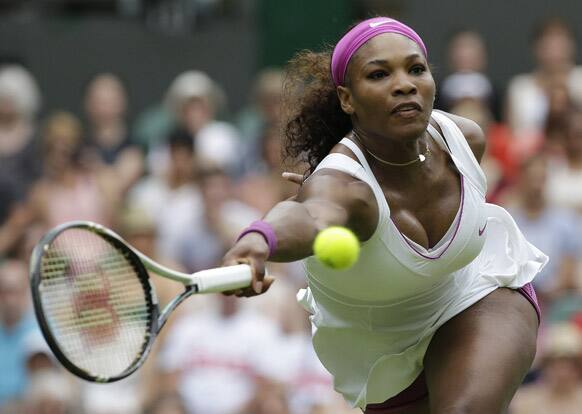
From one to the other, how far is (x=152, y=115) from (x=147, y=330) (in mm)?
6452

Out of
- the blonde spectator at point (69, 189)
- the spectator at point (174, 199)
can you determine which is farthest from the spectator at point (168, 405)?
the blonde spectator at point (69, 189)

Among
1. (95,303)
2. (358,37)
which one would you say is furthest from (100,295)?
(358,37)

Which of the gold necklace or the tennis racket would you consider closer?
the tennis racket

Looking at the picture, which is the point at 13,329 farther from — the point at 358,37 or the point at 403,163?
the point at 358,37

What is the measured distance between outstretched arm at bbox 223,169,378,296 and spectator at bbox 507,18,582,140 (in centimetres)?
497

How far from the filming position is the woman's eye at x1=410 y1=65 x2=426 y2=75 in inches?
187

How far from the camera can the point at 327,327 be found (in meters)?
5.26

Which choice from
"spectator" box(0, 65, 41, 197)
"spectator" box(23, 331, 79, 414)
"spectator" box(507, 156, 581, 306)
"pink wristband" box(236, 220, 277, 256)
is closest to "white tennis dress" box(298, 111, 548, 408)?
"pink wristband" box(236, 220, 277, 256)

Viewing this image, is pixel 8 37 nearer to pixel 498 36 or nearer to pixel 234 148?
pixel 234 148

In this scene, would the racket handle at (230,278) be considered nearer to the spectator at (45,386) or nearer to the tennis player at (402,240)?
the tennis player at (402,240)

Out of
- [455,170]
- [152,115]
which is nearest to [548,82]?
[152,115]

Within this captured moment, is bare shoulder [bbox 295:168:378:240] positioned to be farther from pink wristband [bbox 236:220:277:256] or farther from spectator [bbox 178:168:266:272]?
spectator [bbox 178:168:266:272]

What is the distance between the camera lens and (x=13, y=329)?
338 inches

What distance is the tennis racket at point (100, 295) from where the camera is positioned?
402cm
